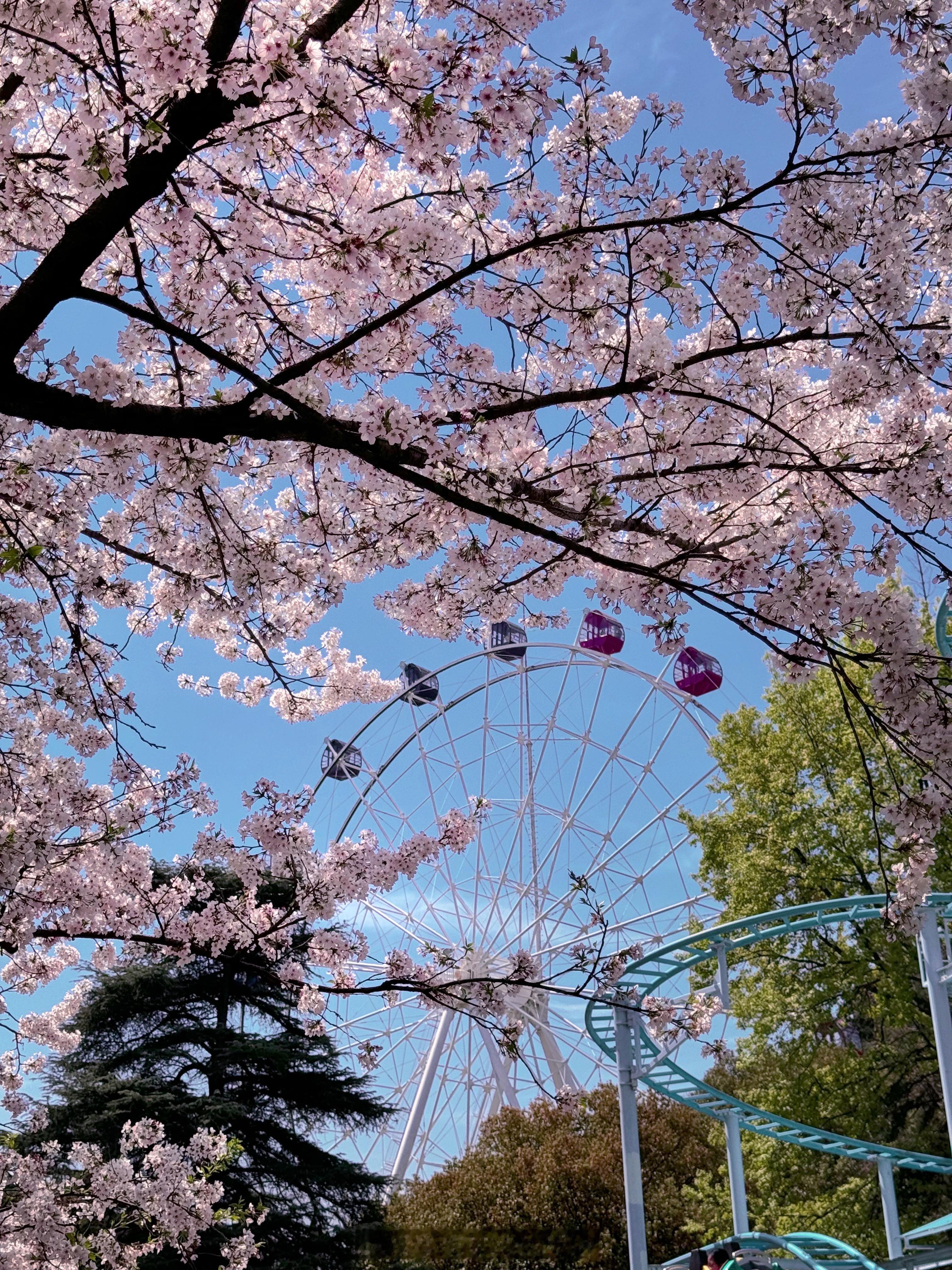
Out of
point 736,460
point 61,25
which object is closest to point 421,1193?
point 736,460

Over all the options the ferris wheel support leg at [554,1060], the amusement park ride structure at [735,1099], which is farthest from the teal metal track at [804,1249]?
the ferris wheel support leg at [554,1060]

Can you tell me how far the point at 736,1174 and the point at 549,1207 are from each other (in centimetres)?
719

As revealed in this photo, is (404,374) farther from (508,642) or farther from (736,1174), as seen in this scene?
(508,642)

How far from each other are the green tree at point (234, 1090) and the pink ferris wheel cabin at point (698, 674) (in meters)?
9.01

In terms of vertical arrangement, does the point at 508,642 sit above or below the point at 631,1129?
above

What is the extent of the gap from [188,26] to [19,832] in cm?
→ 273

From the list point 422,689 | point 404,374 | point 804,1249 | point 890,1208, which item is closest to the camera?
point 404,374

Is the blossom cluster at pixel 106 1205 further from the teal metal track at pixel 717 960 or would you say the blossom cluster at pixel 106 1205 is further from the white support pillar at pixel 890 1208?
the white support pillar at pixel 890 1208

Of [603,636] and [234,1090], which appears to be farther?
[603,636]

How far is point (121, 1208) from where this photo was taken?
6867 mm

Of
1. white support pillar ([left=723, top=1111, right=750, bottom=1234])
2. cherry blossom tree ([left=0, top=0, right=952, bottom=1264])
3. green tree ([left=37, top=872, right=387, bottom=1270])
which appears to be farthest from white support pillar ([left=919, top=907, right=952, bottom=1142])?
green tree ([left=37, top=872, right=387, bottom=1270])

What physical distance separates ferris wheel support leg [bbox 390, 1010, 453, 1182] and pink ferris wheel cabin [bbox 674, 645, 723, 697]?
23.3 ft

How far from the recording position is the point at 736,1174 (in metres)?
11.3

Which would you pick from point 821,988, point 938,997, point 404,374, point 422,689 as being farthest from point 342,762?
point 404,374
